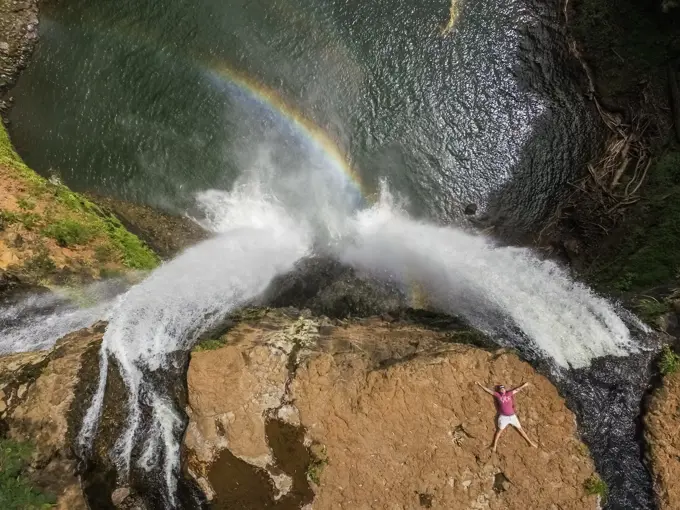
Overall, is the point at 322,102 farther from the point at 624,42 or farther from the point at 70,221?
the point at 624,42

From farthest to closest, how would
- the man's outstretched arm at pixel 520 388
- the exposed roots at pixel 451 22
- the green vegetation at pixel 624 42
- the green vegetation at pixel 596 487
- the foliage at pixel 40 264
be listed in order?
1. the exposed roots at pixel 451 22
2. the green vegetation at pixel 624 42
3. the foliage at pixel 40 264
4. the man's outstretched arm at pixel 520 388
5. the green vegetation at pixel 596 487

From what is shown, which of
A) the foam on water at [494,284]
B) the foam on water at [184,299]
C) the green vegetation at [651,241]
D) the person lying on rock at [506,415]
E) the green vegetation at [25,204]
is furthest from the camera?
the green vegetation at [25,204]

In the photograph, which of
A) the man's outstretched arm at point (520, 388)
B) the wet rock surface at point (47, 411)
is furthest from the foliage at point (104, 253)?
the man's outstretched arm at point (520, 388)

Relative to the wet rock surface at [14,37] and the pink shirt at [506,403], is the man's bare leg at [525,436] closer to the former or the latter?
the pink shirt at [506,403]

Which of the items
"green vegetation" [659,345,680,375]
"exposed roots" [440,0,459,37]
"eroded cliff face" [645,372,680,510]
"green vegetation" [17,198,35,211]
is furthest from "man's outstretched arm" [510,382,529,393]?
"green vegetation" [17,198,35,211]

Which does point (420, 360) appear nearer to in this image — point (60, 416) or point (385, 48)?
point (60, 416)

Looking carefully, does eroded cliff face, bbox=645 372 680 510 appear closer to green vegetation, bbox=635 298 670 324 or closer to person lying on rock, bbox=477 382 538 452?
green vegetation, bbox=635 298 670 324
